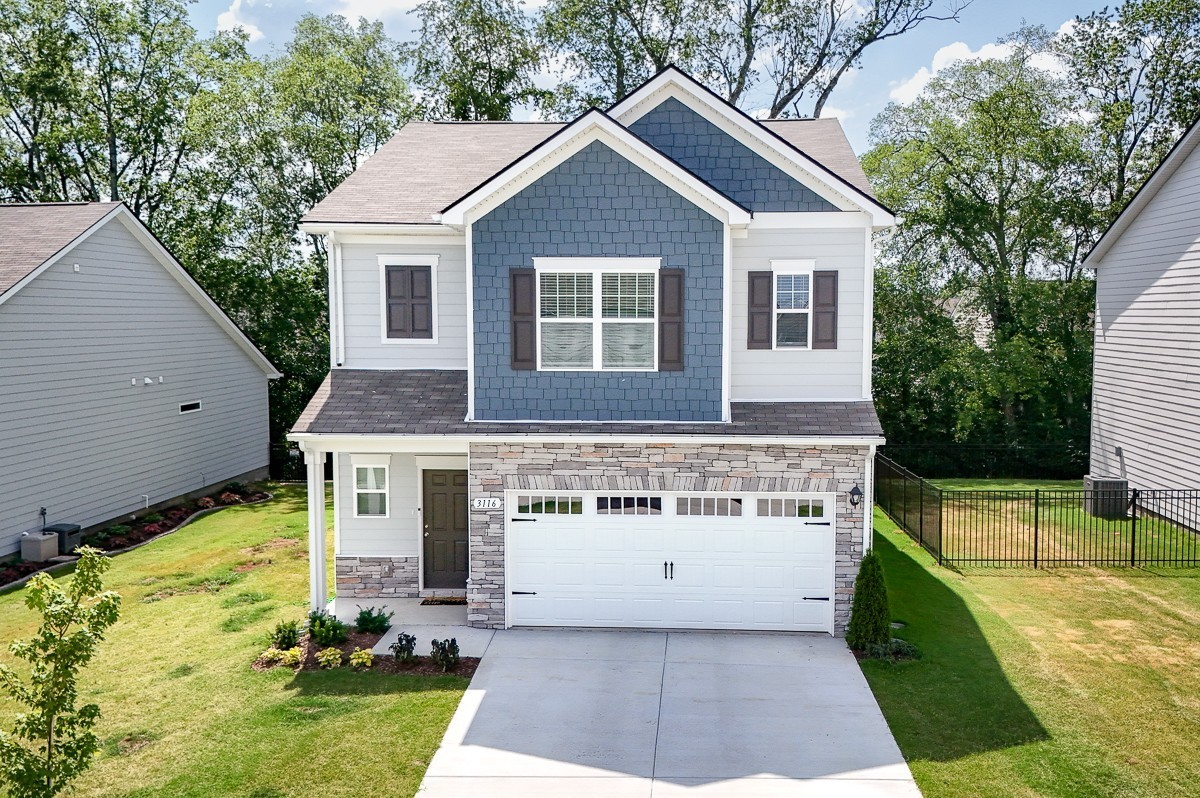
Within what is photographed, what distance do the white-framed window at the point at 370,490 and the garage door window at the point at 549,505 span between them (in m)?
2.78

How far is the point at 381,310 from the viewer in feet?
48.6

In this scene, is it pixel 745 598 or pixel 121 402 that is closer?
pixel 745 598

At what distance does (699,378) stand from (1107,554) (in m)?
9.83

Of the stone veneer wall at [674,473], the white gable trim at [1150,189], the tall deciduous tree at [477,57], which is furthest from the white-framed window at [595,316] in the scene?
the tall deciduous tree at [477,57]

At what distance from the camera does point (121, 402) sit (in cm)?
2067

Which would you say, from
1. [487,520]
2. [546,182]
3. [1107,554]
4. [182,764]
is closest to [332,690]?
[182,764]

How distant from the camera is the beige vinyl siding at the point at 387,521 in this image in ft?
49.4

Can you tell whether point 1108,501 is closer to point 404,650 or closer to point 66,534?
point 404,650

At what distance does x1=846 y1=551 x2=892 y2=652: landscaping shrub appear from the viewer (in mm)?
12547

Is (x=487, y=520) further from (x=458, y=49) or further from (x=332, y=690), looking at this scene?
(x=458, y=49)

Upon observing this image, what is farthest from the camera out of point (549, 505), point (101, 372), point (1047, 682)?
point (101, 372)

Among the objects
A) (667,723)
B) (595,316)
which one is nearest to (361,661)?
(667,723)

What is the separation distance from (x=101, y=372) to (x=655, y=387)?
13168 mm

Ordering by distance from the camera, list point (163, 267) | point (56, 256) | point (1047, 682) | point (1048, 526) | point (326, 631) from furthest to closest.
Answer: point (163, 267)
point (1048, 526)
point (56, 256)
point (326, 631)
point (1047, 682)
